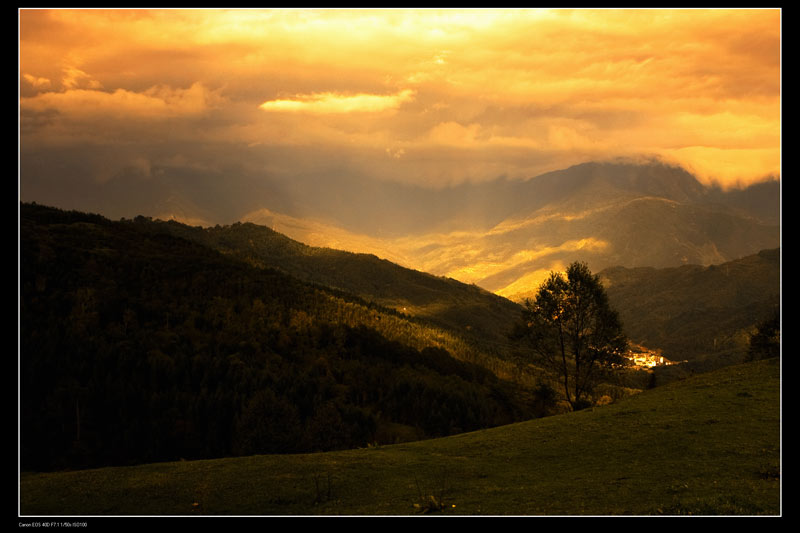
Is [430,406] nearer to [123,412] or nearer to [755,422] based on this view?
[123,412]

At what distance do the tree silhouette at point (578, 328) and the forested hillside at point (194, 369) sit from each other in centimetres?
2331

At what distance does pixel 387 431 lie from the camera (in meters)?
79.1

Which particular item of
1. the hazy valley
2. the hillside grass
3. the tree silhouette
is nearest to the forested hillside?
the hazy valley

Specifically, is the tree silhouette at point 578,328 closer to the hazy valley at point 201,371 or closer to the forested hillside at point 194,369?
the hazy valley at point 201,371

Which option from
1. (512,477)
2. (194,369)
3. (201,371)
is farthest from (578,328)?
(194,369)

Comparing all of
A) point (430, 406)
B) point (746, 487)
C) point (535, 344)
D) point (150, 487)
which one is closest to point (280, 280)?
point (430, 406)

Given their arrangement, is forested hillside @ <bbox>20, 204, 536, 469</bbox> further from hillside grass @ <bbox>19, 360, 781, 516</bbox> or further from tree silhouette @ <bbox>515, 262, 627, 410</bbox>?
hillside grass @ <bbox>19, 360, 781, 516</bbox>

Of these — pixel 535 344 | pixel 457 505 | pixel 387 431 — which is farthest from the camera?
pixel 387 431

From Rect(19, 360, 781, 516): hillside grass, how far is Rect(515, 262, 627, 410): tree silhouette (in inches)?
739

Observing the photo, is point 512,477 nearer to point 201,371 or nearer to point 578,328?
point 578,328

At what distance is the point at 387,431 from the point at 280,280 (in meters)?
87.0

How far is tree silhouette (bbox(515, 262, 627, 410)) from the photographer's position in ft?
199

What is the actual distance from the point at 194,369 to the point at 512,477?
63657 millimetres

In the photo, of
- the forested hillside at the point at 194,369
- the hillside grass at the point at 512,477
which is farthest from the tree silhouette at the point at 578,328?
the forested hillside at the point at 194,369
